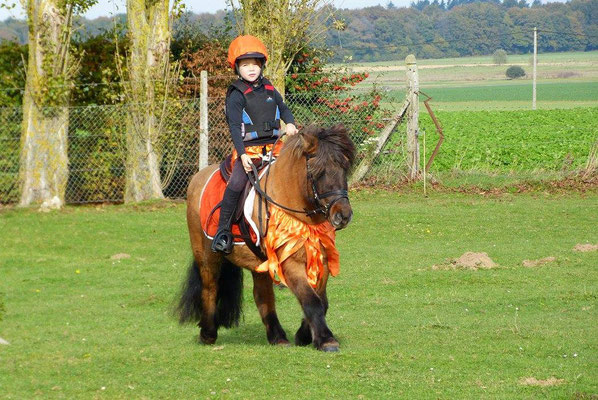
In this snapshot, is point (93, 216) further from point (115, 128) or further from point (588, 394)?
point (588, 394)

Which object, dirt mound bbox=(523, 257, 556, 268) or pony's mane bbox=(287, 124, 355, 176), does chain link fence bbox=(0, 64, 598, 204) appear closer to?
dirt mound bbox=(523, 257, 556, 268)

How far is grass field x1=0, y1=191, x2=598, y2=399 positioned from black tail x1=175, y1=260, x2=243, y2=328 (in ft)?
0.95

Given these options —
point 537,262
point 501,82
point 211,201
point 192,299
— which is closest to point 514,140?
point 537,262

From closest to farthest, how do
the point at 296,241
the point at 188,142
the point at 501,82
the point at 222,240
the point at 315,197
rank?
the point at 315,197
the point at 296,241
the point at 222,240
the point at 188,142
the point at 501,82

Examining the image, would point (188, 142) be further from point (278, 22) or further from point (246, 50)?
point (246, 50)

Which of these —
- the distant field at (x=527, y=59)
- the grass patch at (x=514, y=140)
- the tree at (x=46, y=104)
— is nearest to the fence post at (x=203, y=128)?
the tree at (x=46, y=104)

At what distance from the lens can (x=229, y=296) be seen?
30.8 feet

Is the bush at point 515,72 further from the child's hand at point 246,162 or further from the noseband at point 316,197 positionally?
the noseband at point 316,197

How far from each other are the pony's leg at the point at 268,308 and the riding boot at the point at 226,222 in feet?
2.04

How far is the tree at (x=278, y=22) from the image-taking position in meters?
20.1

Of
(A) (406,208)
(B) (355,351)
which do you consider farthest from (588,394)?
(A) (406,208)

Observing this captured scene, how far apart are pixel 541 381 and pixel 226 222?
3.12 meters

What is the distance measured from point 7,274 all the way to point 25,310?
7.94 ft

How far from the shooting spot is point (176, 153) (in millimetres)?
19609
